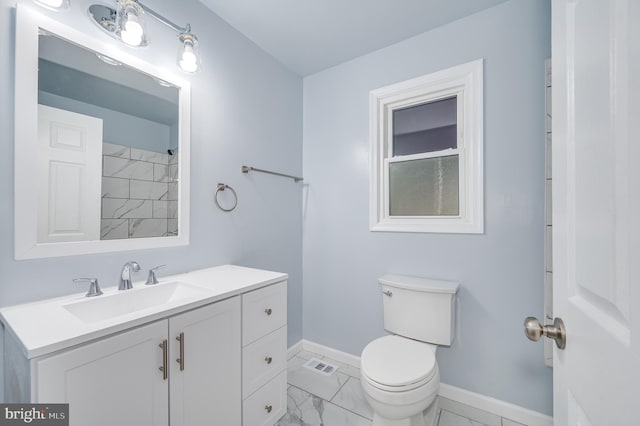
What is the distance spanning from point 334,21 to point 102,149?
154 cm

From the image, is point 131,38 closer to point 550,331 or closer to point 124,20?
point 124,20

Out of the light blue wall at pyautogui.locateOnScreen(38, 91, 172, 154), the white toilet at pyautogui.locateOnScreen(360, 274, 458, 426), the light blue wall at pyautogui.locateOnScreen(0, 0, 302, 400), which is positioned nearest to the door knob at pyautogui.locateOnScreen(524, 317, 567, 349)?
the white toilet at pyautogui.locateOnScreen(360, 274, 458, 426)

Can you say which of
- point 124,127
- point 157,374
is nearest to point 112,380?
point 157,374

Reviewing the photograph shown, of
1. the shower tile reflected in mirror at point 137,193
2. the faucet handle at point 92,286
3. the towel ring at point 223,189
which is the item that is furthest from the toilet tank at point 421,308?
the faucet handle at point 92,286

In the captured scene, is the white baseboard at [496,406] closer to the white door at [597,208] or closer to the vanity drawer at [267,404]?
the vanity drawer at [267,404]

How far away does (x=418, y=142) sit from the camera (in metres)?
2.01

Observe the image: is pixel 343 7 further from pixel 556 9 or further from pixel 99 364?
pixel 99 364

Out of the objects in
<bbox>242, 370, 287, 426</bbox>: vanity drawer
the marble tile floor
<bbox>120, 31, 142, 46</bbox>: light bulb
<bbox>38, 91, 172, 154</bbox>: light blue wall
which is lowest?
the marble tile floor

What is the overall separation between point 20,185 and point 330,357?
7.03 ft

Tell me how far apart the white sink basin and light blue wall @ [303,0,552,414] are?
4.05 ft

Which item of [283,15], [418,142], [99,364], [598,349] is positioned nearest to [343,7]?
[283,15]

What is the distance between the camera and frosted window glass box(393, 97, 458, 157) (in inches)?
73.8

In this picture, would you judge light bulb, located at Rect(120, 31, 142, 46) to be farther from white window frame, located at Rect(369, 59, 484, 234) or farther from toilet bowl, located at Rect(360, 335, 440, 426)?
toilet bowl, located at Rect(360, 335, 440, 426)

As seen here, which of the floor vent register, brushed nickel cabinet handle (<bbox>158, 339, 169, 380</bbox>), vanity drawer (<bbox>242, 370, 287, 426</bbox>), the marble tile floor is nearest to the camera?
brushed nickel cabinet handle (<bbox>158, 339, 169, 380</bbox>)
